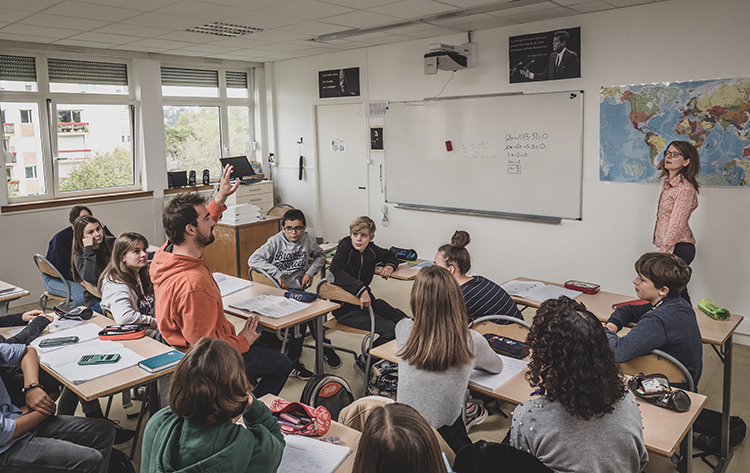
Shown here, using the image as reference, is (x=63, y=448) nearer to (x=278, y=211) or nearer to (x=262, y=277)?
(x=262, y=277)

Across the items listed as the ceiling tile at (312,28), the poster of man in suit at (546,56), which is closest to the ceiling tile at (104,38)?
the ceiling tile at (312,28)

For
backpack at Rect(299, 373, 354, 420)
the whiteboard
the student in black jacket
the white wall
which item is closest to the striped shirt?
the student in black jacket

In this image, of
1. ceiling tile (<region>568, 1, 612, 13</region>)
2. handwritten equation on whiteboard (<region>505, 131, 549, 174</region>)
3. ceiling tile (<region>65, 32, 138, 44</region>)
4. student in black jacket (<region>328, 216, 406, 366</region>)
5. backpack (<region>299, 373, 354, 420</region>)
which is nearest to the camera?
backpack (<region>299, 373, 354, 420</region>)

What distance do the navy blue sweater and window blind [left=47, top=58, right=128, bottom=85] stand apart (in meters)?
6.34

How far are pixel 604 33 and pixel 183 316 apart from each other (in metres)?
4.25

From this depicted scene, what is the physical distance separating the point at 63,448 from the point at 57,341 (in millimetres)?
767

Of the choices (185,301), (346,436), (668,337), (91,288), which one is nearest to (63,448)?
(185,301)

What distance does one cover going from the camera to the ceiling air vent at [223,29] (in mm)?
5367

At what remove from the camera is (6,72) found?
5.96 metres

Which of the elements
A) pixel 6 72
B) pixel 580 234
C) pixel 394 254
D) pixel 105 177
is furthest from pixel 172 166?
pixel 580 234

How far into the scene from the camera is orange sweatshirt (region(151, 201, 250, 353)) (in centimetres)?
257

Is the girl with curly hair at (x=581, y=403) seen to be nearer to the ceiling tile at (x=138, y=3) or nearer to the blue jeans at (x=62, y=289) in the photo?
the blue jeans at (x=62, y=289)

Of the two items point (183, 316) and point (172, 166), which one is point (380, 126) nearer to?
point (172, 166)

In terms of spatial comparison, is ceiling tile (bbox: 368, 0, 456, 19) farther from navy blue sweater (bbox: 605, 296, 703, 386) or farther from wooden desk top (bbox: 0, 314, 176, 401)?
wooden desk top (bbox: 0, 314, 176, 401)
